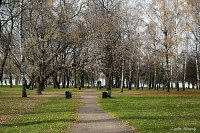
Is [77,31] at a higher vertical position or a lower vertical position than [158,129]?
higher

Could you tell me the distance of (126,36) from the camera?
43156 mm

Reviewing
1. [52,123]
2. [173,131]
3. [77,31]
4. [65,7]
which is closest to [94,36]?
[77,31]

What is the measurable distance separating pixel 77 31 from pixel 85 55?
2.80 metres

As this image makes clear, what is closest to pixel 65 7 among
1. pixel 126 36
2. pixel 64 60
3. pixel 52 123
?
pixel 64 60

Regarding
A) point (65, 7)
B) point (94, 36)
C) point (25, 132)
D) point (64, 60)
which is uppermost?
point (65, 7)

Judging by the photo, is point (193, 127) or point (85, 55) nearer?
point (193, 127)

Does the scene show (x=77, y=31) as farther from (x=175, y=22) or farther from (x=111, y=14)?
(x=175, y=22)

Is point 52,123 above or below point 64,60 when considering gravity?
below

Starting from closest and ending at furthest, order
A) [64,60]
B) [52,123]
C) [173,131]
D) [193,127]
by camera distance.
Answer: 1. [173,131]
2. [193,127]
3. [52,123]
4. [64,60]

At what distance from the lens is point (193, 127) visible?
33.9 ft

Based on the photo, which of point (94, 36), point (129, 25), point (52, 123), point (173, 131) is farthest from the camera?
point (129, 25)

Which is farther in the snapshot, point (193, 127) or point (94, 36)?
point (94, 36)

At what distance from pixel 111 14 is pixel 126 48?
5.64 metres

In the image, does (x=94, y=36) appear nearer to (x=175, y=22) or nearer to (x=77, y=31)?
(x=77, y=31)
